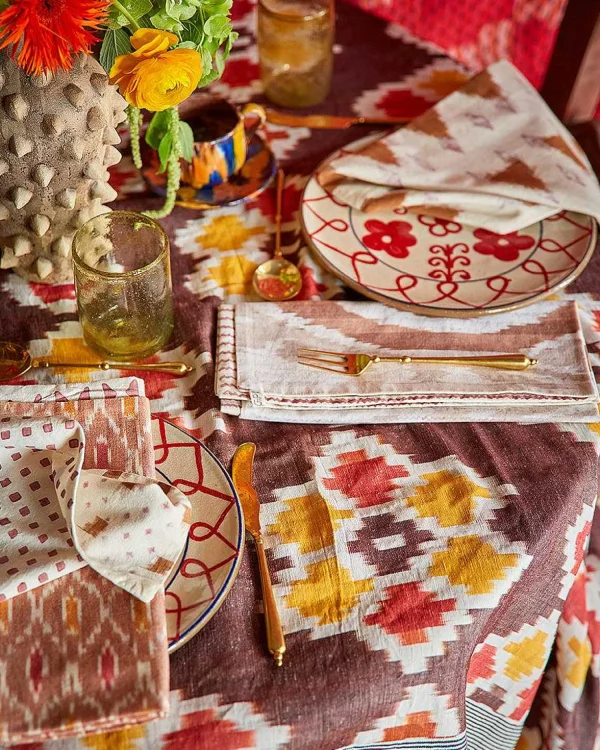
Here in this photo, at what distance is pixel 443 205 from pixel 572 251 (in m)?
0.15

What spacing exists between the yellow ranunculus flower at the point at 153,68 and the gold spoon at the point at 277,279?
228 millimetres

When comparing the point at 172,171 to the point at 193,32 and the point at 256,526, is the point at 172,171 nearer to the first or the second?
the point at 193,32

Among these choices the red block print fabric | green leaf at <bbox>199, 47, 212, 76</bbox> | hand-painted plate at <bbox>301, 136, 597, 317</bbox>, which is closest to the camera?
green leaf at <bbox>199, 47, 212, 76</bbox>

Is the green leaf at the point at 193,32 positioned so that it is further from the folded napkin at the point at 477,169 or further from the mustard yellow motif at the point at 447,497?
the mustard yellow motif at the point at 447,497

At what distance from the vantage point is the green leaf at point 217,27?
64 cm

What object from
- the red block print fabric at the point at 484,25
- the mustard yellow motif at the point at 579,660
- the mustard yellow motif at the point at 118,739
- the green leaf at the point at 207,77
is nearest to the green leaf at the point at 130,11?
the green leaf at the point at 207,77

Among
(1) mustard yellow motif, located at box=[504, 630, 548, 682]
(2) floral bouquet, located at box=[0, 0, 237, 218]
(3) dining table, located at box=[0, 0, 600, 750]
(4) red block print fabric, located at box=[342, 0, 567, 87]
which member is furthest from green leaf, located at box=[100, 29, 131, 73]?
(4) red block print fabric, located at box=[342, 0, 567, 87]

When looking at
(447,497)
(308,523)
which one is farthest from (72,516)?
(447,497)

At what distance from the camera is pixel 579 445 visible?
66 centimetres

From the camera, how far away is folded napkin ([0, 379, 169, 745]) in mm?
447

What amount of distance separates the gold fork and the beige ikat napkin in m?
0.21

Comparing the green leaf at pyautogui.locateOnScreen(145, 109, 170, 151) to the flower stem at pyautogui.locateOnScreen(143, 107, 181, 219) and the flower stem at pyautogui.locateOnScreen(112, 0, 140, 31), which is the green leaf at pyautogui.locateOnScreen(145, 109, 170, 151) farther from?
the flower stem at pyautogui.locateOnScreen(112, 0, 140, 31)

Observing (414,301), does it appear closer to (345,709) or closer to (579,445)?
(579,445)

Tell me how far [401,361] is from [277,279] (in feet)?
0.60
